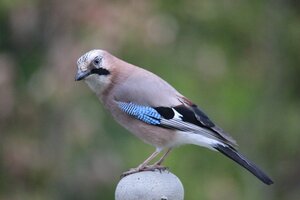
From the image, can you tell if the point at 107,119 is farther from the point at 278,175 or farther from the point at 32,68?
the point at 278,175

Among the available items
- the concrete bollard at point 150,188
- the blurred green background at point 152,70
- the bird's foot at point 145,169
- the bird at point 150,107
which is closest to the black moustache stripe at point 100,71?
the bird at point 150,107

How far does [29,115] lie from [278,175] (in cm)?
271

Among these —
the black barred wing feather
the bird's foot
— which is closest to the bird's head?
the black barred wing feather

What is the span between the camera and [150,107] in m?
4.59

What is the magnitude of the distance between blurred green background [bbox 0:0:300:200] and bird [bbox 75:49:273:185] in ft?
9.40

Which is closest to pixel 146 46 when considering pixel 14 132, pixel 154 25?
pixel 154 25

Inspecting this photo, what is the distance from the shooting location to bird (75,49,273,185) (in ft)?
14.8

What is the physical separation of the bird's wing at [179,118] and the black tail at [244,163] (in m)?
0.10

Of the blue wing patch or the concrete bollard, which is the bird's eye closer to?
the blue wing patch

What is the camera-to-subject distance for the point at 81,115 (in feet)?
25.9

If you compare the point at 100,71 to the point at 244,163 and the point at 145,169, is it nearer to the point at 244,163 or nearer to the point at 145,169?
the point at 145,169

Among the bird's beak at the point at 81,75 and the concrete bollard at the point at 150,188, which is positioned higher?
the bird's beak at the point at 81,75

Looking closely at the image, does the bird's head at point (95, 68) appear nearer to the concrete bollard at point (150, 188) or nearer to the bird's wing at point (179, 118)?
the bird's wing at point (179, 118)

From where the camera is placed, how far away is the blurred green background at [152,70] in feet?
26.0
